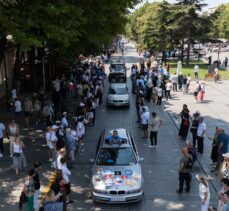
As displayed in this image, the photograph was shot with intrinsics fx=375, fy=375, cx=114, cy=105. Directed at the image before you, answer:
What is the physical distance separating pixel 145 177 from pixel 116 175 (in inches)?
85.8

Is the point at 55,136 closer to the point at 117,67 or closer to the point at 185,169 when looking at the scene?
the point at 185,169

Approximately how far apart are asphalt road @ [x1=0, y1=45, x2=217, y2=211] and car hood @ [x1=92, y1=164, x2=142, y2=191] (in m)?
0.60

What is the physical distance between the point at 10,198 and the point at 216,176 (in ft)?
22.9

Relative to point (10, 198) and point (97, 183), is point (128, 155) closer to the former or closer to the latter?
point (97, 183)

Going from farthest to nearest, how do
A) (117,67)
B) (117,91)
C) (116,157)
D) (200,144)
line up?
(117,67) → (117,91) → (200,144) → (116,157)

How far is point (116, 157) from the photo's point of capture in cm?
1191

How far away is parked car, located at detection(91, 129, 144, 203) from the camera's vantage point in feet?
35.1

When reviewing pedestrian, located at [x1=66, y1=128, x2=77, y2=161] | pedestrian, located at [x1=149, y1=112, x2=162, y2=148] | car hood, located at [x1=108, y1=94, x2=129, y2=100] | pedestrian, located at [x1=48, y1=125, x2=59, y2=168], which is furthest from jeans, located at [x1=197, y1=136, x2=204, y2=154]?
car hood, located at [x1=108, y1=94, x2=129, y2=100]

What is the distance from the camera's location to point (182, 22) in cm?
4628

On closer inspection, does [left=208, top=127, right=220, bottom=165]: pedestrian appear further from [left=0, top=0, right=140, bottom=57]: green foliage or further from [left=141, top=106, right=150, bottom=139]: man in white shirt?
[left=0, top=0, right=140, bottom=57]: green foliage

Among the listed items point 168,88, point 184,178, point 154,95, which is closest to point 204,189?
point 184,178

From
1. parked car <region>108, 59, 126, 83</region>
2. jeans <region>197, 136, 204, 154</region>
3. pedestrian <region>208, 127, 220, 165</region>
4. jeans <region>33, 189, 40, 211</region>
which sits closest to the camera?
jeans <region>33, 189, 40, 211</region>

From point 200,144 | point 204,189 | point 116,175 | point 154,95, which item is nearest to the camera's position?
point 204,189

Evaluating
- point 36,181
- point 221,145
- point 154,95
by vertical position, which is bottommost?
point 36,181
